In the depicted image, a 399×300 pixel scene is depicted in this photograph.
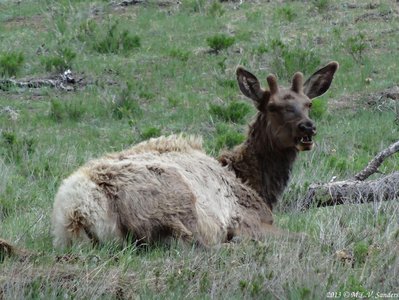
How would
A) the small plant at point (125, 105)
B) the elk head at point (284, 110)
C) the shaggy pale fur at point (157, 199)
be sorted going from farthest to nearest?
the small plant at point (125, 105), the elk head at point (284, 110), the shaggy pale fur at point (157, 199)

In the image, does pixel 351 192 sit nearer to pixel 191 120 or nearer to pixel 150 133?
pixel 150 133

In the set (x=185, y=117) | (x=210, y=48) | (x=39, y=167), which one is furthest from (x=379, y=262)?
(x=210, y=48)

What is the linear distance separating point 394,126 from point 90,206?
7346 millimetres

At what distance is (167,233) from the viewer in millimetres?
7371

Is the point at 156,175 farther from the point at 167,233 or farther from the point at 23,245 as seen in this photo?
the point at 23,245

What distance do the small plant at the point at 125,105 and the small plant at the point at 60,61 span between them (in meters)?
2.04

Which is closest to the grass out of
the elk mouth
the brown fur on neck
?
the brown fur on neck

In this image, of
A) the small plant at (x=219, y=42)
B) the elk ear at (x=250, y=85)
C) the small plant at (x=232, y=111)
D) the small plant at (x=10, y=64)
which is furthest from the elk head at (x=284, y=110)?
the small plant at (x=219, y=42)

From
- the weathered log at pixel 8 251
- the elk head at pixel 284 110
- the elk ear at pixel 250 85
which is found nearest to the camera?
the weathered log at pixel 8 251

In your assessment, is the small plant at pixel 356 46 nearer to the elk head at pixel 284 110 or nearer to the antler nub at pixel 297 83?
the elk head at pixel 284 110

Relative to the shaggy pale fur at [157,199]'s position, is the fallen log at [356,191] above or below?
below

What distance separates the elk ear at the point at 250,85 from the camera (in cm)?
859

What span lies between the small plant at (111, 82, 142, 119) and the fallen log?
18.5ft

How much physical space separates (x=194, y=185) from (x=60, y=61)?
28.7 ft
